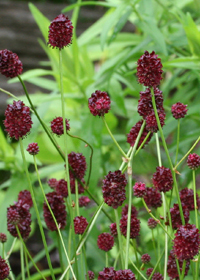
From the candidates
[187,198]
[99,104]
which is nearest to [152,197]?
[187,198]

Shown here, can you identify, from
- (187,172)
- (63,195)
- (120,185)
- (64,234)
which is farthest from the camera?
(187,172)

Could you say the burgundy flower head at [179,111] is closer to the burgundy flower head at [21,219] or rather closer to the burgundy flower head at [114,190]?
the burgundy flower head at [114,190]

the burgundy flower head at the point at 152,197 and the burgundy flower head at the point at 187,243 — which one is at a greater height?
the burgundy flower head at the point at 152,197

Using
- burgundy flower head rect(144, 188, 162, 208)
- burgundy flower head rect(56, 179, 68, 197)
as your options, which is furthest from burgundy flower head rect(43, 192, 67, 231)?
burgundy flower head rect(144, 188, 162, 208)

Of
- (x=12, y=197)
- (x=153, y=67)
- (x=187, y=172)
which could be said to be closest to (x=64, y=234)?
(x=12, y=197)

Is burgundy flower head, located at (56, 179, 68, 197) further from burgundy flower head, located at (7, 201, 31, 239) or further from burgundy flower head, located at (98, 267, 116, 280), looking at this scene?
burgundy flower head, located at (98, 267, 116, 280)

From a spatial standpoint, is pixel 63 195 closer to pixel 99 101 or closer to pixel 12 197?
pixel 99 101

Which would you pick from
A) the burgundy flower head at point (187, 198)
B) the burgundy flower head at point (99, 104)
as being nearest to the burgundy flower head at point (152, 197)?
the burgundy flower head at point (187, 198)
